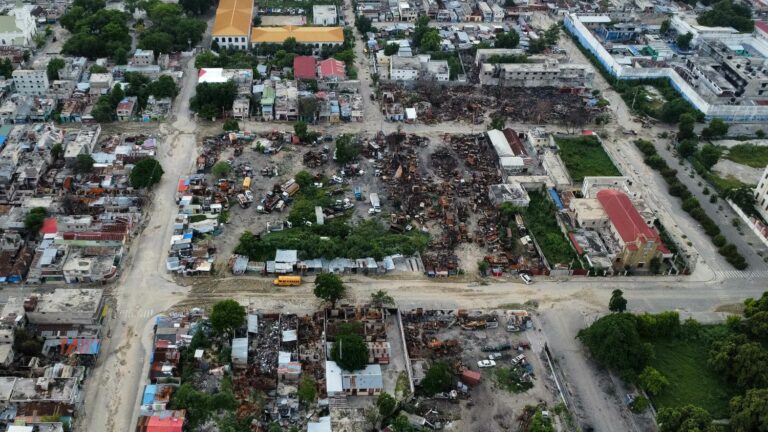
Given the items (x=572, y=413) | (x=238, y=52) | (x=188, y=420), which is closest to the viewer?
(x=188, y=420)

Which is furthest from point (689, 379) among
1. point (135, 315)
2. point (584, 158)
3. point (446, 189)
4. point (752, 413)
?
point (135, 315)

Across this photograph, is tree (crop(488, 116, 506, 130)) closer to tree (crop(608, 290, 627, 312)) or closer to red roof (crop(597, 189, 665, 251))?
red roof (crop(597, 189, 665, 251))

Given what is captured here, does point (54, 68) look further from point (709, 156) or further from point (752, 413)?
point (752, 413)

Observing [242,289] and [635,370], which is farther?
[242,289]

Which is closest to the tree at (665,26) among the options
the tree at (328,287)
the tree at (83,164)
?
the tree at (328,287)

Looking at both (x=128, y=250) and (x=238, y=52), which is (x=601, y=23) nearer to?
(x=238, y=52)

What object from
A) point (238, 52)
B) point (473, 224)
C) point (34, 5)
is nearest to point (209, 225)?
point (473, 224)
